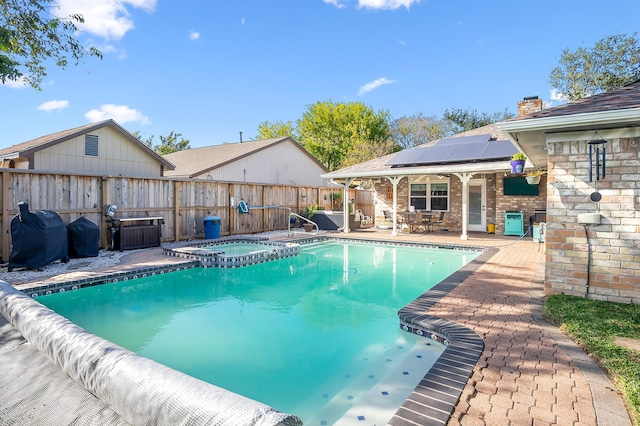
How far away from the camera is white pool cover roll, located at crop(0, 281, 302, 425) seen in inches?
59.4

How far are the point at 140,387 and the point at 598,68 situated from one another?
32.0m

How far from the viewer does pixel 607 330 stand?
3666mm

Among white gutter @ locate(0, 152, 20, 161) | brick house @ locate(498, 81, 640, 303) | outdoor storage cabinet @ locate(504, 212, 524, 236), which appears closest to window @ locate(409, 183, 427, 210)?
outdoor storage cabinet @ locate(504, 212, 524, 236)

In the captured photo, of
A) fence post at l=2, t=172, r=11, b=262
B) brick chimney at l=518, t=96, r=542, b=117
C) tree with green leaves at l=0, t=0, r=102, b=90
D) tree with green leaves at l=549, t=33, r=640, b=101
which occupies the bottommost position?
fence post at l=2, t=172, r=11, b=262

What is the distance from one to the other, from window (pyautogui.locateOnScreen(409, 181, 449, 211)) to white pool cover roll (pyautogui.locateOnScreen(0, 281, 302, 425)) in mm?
14876

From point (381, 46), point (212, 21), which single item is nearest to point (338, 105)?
point (381, 46)

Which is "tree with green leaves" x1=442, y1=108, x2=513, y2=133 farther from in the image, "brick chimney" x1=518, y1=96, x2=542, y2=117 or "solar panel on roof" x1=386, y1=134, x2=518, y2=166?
"brick chimney" x1=518, y1=96, x2=542, y2=117

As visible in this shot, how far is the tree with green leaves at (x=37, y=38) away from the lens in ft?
28.5

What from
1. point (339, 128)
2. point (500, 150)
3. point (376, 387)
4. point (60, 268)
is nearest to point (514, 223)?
point (500, 150)

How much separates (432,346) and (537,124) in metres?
3.27

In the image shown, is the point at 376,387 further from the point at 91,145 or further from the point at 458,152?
the point at 91,145

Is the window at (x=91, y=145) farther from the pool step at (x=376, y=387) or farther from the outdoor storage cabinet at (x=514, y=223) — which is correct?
the outdoor storage cabinet at (x=514, y=223)

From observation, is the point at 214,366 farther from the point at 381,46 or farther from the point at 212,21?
the point at 381,46

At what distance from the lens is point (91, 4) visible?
10078 mm
